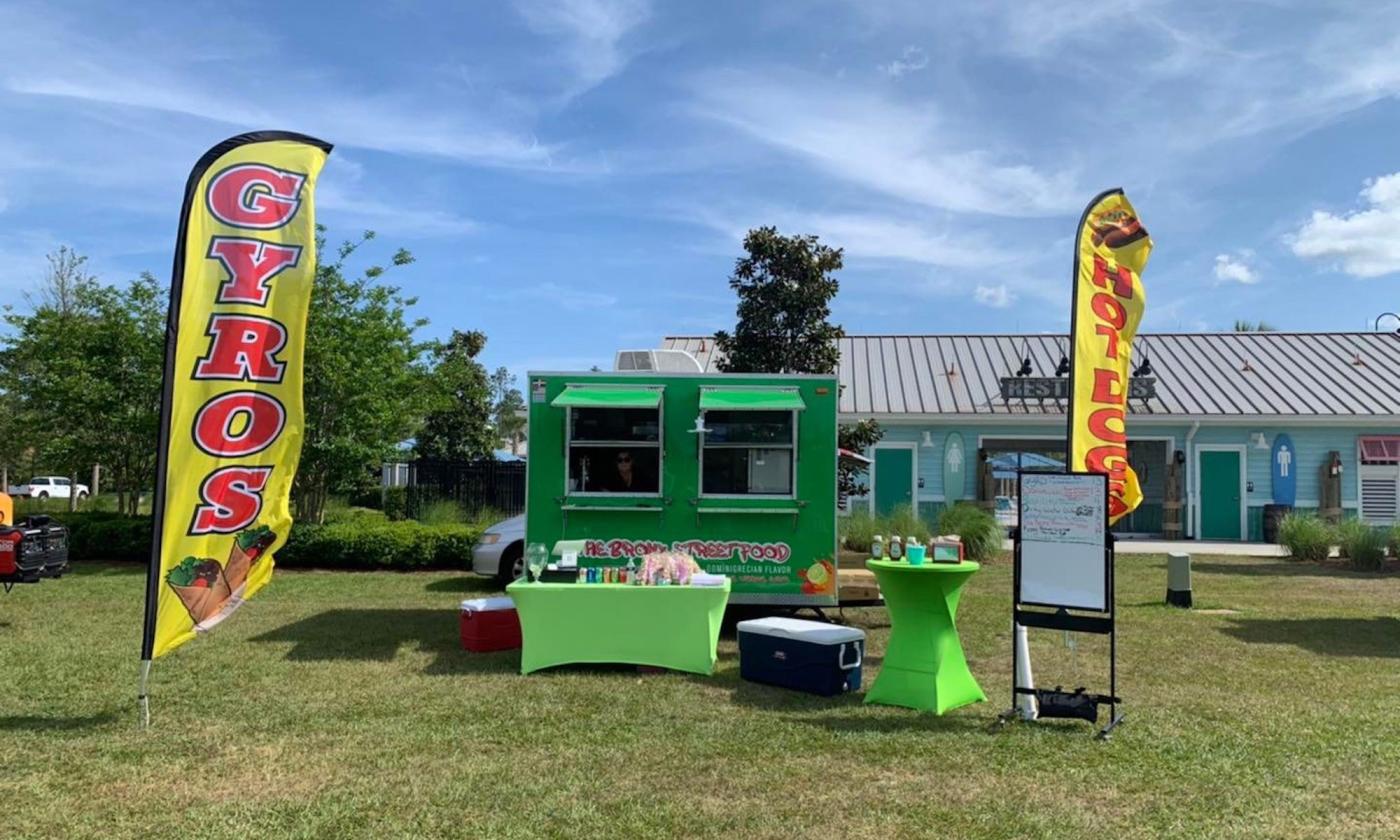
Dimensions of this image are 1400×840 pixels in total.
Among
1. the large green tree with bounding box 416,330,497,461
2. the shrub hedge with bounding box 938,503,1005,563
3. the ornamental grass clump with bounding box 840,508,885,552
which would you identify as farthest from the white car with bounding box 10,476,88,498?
the shrub hedge with bounding box 938,503,1005,563

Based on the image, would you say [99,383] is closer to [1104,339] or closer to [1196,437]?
[1104,339]

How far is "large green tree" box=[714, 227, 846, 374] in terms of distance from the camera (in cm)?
1327

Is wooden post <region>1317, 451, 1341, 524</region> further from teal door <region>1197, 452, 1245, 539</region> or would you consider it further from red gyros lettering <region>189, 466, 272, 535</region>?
red gyros lettering <region>189, 466, 272, 535</region>

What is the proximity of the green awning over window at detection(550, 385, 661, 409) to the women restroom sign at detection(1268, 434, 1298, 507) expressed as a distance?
16.7 metres

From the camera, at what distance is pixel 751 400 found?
787 centimetres

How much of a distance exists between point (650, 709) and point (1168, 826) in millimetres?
2910

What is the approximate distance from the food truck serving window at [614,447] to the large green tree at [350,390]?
748 cm

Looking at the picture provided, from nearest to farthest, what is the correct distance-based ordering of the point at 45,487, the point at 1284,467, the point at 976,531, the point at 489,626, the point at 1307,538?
1. the point at 489,626
2. the point at 976,531
3. the point at 1307,538
4. the point at 1284,467
5. the point at 45,487

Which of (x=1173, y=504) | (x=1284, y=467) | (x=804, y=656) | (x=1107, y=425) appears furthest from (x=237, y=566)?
(x=1284, y=467)

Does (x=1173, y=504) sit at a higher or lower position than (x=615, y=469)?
lower

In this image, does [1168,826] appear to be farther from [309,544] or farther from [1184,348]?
[1184,348]

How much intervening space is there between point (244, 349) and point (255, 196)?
930 millimetres

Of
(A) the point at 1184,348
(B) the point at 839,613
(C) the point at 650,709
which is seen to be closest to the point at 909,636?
(C) the point at 650,709

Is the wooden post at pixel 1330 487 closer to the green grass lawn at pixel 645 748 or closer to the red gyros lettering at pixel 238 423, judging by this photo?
the green grass lawn at pixel 645 748
